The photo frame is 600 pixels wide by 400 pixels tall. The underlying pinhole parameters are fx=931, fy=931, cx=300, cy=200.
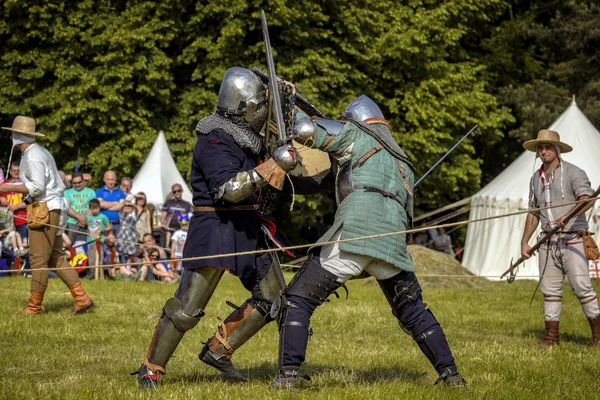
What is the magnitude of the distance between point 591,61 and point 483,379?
21.0 metres

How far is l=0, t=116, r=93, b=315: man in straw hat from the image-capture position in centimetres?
868

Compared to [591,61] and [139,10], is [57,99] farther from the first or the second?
[591,61]

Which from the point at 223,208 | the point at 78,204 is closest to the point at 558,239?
the point at 223,208

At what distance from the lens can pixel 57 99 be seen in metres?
21.0

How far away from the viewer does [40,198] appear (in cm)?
878

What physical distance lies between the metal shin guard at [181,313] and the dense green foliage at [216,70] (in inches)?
592

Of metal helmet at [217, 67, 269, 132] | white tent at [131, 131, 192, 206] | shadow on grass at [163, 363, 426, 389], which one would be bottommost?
shadow on grass at [163, 363, 426, 389]

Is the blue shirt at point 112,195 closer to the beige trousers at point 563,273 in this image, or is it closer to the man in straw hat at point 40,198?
the man in straw hat at point 40,198

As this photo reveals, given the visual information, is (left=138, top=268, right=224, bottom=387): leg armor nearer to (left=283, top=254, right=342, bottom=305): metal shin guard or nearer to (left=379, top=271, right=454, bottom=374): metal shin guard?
(left=283, top=254, right=342, bottom=305): metal shin guard

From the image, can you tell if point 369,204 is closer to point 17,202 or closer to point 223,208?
point 223,208

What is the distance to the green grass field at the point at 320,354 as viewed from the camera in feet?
17.8

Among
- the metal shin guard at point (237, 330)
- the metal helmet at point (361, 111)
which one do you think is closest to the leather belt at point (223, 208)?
the metal shin guard at point (237, 330)

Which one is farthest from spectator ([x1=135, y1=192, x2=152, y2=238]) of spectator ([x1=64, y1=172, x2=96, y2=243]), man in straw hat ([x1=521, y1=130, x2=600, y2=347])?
man in straw hat ([x1=521, y1=130, x2=600, y2=347])

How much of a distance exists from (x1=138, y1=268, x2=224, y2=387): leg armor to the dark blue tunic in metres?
0.12
